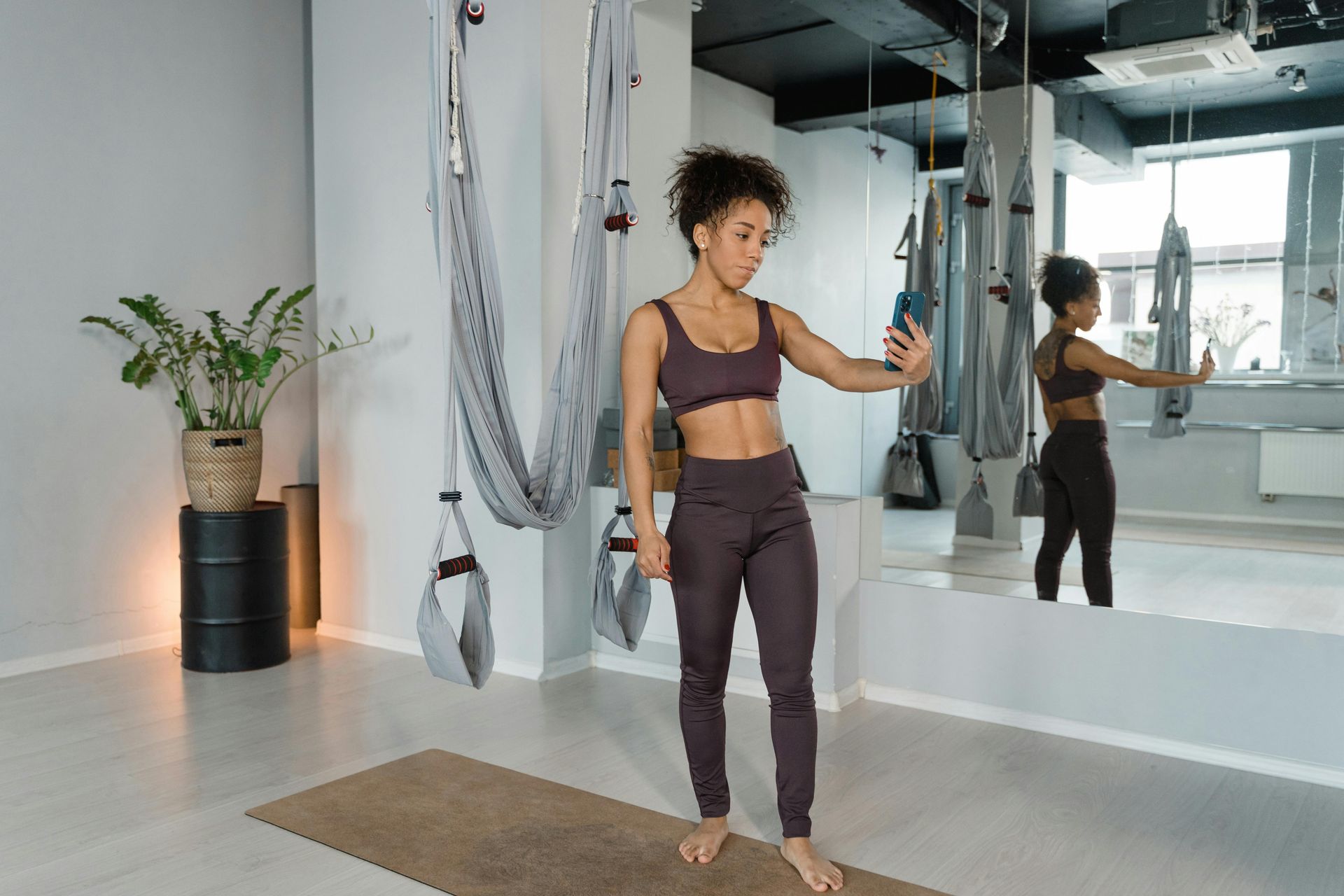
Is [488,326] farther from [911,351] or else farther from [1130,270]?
[1130,270]

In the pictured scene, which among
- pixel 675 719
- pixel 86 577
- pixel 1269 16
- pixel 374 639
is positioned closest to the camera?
pixel 1269 16

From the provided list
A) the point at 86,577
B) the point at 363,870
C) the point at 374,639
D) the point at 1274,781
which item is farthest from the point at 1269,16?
the point at 86,577

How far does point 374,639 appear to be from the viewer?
4.13 meters

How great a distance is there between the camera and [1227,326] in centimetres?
287

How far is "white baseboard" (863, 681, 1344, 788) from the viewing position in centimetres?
272

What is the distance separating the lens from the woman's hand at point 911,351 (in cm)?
196

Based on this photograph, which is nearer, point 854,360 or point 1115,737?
point 854,360

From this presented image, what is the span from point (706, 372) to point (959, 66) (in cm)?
181

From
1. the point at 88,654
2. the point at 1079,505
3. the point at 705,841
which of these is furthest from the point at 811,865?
the point at 88,654

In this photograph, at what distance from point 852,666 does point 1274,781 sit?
1.22 metres

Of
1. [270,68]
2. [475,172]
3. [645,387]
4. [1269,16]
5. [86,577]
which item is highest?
[270,68]

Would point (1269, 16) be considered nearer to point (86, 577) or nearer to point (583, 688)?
point (583, 688)

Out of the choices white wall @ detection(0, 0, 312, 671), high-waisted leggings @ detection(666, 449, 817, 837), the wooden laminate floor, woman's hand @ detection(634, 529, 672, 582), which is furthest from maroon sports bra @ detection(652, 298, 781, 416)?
white wall @ detection(0, 0, 312, 671)

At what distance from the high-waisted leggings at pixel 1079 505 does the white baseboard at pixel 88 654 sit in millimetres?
3267
